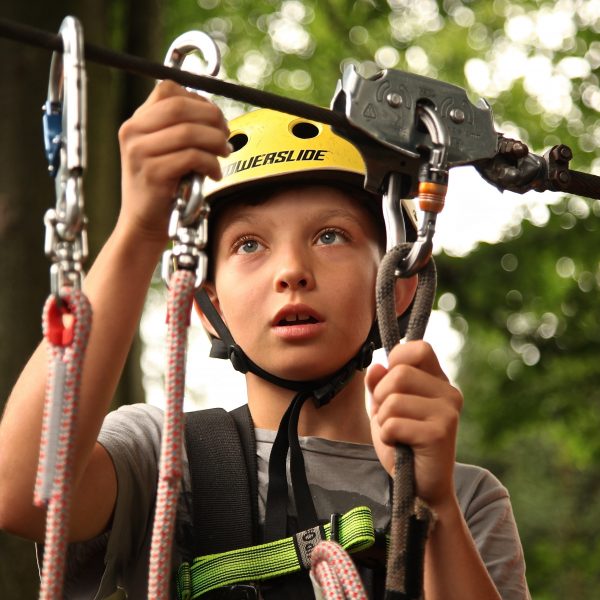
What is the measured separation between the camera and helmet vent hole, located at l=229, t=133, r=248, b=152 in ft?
11.0

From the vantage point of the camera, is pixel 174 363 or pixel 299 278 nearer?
pixel 174 363

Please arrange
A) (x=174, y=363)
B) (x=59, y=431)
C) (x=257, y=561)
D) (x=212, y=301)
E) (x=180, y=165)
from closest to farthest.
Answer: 1. (x=59, y=431)
2. (x=174, y=363)
3. (x=180, y=165)
4. (x=257, y=561)
5. (x=212, y=301)

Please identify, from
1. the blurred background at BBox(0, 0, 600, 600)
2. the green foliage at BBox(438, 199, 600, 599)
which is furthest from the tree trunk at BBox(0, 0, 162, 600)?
the green foliage at BBox(438, 199, 600, 599)

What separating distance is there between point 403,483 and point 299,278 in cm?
87

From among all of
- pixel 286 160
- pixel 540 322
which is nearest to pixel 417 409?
pixel 286 160

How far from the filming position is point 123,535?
2.67m

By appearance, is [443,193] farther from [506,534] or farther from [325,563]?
[506,534]

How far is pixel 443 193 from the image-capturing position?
217 centimetres

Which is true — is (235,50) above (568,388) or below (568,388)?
above

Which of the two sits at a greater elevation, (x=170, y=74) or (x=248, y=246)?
(x=248, y=246)

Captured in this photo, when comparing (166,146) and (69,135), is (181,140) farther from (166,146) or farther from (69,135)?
(69,135)

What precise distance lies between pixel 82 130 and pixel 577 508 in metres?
19.7

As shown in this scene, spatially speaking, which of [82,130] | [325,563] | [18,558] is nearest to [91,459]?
[325,563]

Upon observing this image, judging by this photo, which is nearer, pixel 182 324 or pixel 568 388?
pixel 182 324
